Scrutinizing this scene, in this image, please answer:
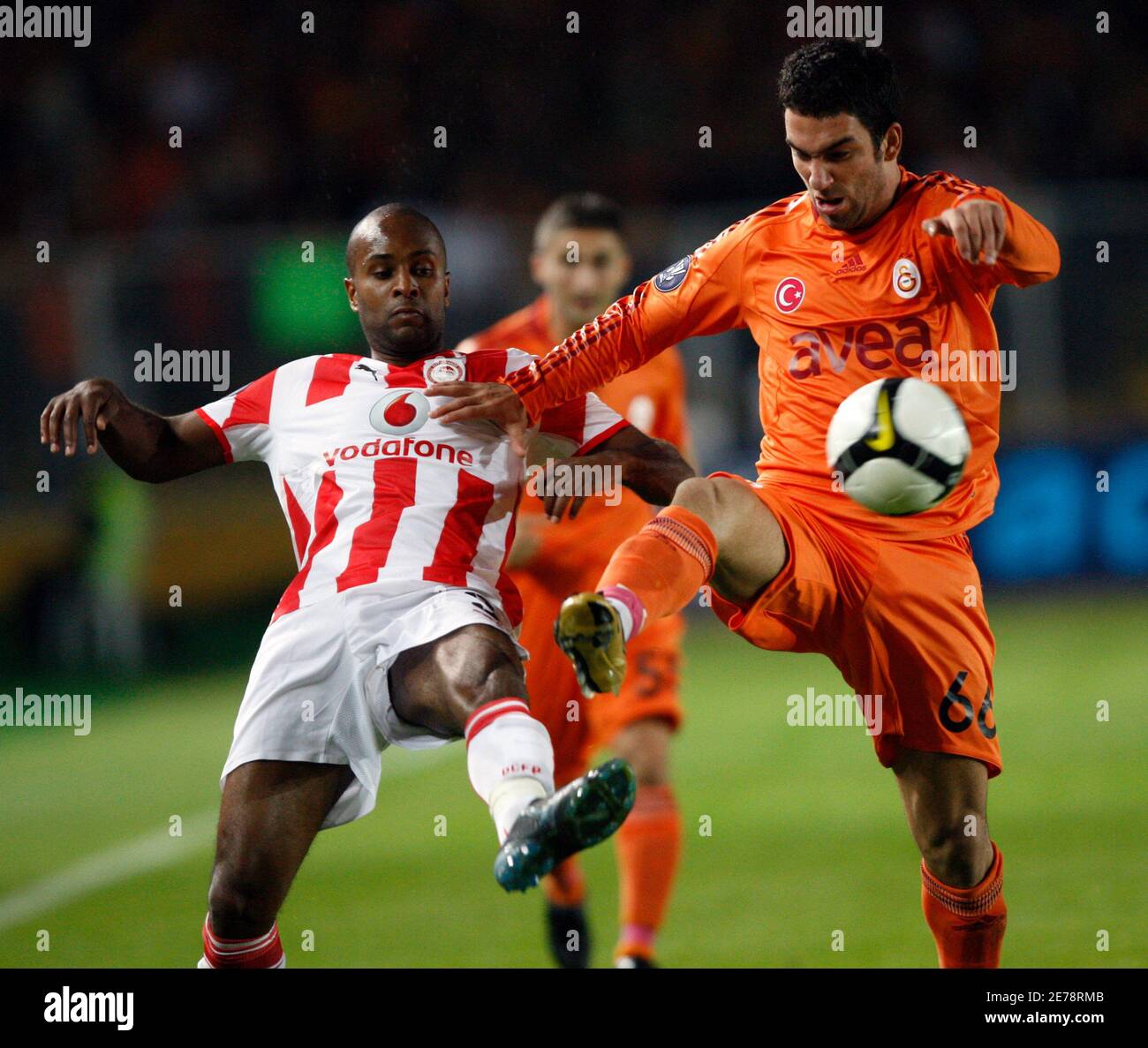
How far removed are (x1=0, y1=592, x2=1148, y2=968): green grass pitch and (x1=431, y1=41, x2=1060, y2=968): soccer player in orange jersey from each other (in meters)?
1.14

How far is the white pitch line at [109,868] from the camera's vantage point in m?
7.12

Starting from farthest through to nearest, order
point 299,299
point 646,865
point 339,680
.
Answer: point 299,299, point 646,865, point 339,680

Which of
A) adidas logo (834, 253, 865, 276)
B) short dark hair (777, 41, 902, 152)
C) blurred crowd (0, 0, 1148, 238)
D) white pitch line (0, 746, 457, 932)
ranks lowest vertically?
white pitch line (0, 746, 457, 932)

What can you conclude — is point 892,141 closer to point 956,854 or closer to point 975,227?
point 975,227

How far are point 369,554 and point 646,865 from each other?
207cm

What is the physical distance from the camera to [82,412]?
4.59 metres

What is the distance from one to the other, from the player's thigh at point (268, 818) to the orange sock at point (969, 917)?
5.81ft

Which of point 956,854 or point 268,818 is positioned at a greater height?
point 268,818

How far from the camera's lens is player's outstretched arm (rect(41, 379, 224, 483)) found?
14.9 feet

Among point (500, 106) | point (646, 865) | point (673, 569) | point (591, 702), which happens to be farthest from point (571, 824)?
point (500, 106)

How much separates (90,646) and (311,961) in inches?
275

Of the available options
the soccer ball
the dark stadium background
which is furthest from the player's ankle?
the dark stadium background

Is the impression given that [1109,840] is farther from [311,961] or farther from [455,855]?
[311,961]

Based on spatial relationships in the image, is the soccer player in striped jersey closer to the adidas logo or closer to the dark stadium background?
the adidas logo
